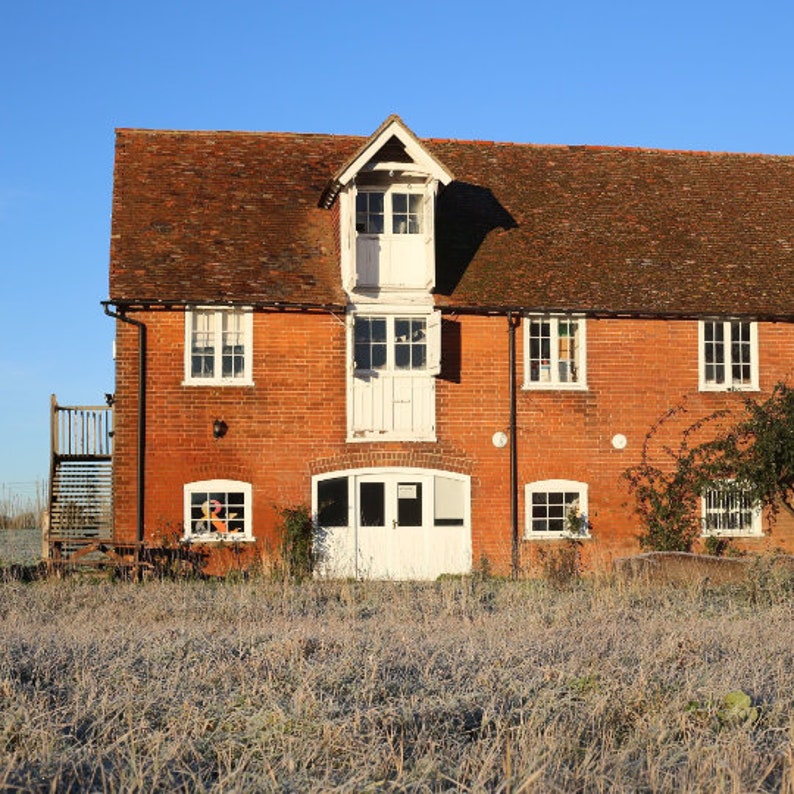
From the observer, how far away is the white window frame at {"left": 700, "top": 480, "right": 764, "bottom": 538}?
2569 cm

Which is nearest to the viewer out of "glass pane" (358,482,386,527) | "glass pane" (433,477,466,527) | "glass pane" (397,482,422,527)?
"glass pane" (358,482,386,527)

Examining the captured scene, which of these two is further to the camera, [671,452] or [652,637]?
[671,452]

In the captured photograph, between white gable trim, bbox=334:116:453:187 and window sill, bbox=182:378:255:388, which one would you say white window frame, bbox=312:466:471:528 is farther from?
white gable trim, bbox=334:116:453:187

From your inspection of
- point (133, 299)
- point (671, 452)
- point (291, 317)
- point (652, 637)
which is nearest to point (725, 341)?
point (671, 452)

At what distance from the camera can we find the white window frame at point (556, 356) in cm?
2553

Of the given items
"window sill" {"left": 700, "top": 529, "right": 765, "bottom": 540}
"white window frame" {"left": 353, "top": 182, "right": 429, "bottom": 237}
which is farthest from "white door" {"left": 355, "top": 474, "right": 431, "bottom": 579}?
"window sill" {"left": 700, "top": 529, "right": 765, "bottom": 540}

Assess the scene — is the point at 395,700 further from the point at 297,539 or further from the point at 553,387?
the point at 553,387

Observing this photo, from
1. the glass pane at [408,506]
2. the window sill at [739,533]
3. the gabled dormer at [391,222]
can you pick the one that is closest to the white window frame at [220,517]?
the glass pane at [408,506]

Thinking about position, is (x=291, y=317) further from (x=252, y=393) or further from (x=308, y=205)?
(x=308, y=205)

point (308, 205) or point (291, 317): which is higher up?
point (308, 205)

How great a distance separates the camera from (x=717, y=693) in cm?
1018

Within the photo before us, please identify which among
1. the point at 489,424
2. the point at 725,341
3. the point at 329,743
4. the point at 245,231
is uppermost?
the point at 245,231

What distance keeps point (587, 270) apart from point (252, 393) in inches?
286

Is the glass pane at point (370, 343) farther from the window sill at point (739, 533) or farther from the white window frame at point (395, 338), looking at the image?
the window sill at point (739, 533)
